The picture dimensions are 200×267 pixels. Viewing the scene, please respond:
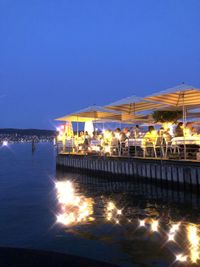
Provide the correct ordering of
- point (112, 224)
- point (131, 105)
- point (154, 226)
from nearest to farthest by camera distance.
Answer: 1. point (154, 226)
2. point (112, 224)
3. point (131, 105)

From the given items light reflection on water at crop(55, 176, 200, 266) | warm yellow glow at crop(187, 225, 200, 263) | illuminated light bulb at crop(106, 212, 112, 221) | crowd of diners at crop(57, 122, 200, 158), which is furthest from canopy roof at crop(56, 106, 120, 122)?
warm yellow glow at crop(187, 225, 200, 263)

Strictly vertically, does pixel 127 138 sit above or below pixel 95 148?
above

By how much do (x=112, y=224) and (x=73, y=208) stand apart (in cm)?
331

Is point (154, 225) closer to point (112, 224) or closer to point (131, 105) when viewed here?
point (112, 224)

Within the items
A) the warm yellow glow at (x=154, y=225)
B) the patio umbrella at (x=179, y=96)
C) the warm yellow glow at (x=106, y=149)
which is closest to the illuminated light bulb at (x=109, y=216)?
the warm yellow glow at (x=154, y=225)

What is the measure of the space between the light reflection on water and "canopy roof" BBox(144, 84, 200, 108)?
4.37 meters

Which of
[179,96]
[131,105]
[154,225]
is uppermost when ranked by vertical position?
[131,105]

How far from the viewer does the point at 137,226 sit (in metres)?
10.5

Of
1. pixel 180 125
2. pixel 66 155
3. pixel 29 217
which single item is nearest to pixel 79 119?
pixel 66 155

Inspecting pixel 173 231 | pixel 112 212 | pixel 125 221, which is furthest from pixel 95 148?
pixel 173 231

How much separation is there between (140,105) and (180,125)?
14.0ft

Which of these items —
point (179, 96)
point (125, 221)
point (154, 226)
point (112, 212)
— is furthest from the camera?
point (179, 96)

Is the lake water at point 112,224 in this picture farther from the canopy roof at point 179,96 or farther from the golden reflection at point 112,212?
the canopy roof at point 179,96

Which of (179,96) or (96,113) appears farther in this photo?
(96,113)
